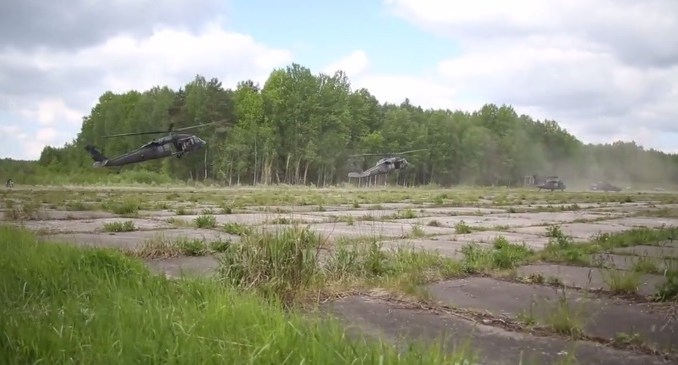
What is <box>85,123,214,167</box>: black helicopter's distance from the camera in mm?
10104

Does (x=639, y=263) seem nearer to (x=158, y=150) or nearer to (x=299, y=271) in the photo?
(x=299, y=271)

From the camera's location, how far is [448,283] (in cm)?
407

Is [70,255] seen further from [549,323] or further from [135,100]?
[135,100]

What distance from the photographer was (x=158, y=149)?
14.5m

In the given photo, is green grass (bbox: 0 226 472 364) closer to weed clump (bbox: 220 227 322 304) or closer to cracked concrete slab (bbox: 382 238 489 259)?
weed clump (bbox: 220 227 322 304)

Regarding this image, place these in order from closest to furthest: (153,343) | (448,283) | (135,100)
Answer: (153,343) → (448,283) → (135,100)

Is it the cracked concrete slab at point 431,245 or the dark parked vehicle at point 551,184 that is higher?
the dark parked vehicle at point 551,184

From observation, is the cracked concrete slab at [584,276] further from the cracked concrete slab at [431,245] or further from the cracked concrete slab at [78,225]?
the cracked concrete slab at [78,225]

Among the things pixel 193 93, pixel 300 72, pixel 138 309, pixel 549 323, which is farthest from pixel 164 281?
pixel 193 93

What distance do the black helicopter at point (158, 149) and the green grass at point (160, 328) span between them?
5.91 meters

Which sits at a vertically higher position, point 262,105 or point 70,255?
point 262,105

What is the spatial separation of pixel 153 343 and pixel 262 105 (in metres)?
7.15

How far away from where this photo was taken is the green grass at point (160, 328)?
2.29 meters

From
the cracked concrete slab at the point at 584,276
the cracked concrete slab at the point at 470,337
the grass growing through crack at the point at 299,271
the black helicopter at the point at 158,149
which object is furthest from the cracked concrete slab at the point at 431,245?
the black helicopter at the point at 158,149
